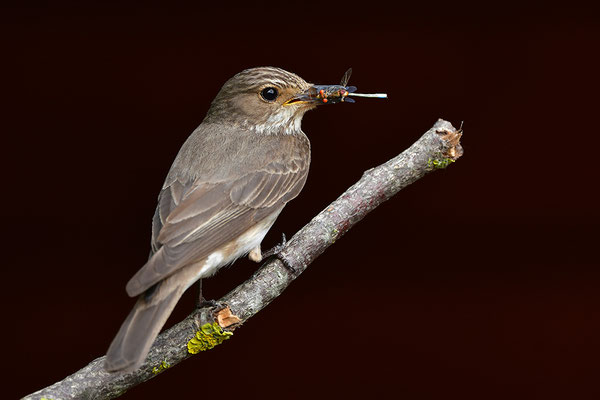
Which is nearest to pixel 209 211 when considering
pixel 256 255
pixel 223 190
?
pixel 223 190

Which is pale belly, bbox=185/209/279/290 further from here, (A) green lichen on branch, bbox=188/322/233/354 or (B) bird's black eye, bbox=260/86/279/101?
(B) bird's black eye, bbox=260/86/279/101

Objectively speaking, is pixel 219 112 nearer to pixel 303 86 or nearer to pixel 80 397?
pixel 303 86

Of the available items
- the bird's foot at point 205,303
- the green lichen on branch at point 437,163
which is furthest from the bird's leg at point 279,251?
the green lichen on branch at point 437,163

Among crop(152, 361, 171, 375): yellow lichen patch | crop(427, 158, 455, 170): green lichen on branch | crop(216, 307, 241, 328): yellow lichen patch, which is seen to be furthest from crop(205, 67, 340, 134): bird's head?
crop(152, 361, 171, 375): yellow lichen patch

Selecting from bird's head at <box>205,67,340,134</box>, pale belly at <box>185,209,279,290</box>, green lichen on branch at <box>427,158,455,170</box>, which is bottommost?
pale belly at <box>185,209,279,290</box>

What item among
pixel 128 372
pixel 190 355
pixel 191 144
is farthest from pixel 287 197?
pixel 128 372

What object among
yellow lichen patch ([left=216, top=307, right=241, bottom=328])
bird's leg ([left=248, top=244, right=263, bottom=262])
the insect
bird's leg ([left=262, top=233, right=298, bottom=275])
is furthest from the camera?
the insect

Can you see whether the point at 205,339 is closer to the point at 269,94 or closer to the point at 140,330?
the point at 140,330
